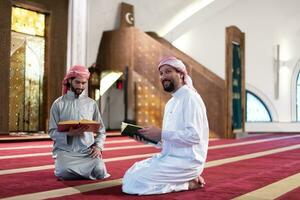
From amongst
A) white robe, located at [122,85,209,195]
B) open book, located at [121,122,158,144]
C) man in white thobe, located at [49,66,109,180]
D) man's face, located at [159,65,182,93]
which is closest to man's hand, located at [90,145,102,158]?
man in white thobe, located at [49,66,109,180]

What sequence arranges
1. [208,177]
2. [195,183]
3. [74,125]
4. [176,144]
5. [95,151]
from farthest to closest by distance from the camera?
1. [208,177]
2. [95,151]
3. [74,125]
4. [195,183]
5. [176,144]

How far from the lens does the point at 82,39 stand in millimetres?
9797

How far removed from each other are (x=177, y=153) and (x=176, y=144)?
0.06 metres

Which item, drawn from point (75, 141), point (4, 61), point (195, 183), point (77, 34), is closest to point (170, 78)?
point (195, 183)

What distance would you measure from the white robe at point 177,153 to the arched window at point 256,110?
36.7 feet

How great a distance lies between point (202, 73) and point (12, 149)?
183 inches

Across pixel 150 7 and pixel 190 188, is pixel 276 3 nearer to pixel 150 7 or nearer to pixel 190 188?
pixel 150 7

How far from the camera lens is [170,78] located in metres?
3.17

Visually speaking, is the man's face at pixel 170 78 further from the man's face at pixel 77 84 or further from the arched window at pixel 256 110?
the arched window at pixel 256 110

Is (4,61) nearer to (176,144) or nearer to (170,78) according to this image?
(170,78)

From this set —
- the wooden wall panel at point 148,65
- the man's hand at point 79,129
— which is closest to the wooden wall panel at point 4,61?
the wooden wall panel at point 148,65

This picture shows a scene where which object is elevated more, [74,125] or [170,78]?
[170,78]

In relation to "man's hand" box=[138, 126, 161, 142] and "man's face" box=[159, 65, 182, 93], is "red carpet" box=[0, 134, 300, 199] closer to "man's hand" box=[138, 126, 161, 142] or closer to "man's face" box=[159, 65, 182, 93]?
"man's hand" box=[138, 126, 161, 142]

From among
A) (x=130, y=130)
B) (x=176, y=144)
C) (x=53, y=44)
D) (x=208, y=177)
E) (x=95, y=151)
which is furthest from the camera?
(x=53, y=44)
